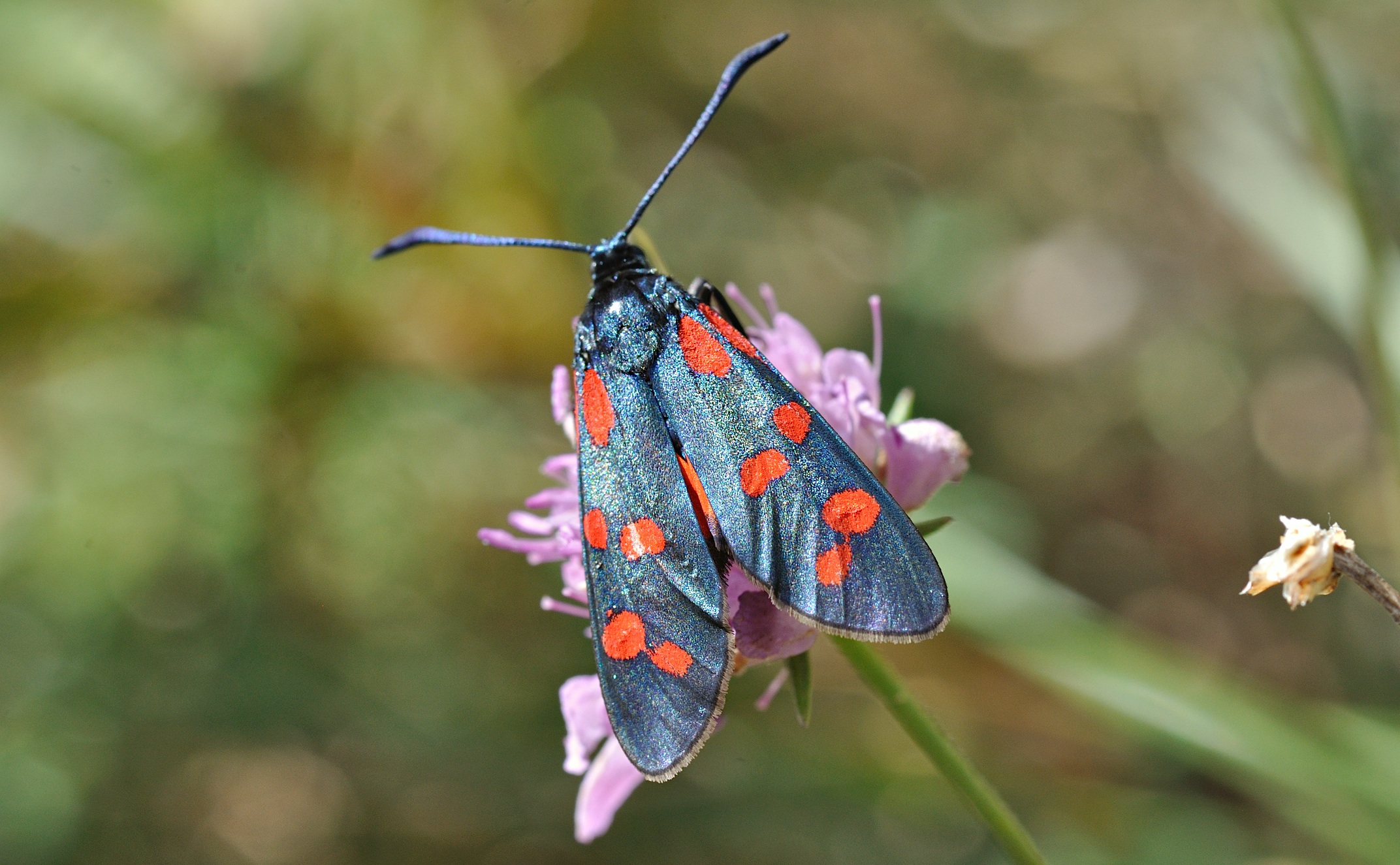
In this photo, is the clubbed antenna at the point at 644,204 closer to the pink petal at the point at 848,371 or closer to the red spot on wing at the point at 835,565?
the pink petal at the point at 848,371

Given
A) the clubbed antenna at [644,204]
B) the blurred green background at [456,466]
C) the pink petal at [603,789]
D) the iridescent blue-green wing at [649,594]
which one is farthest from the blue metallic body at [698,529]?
→ the blurred green background at [456,466]

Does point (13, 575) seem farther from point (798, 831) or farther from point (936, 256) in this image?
point (936, 256)

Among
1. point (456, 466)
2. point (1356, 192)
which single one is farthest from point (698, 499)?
point (456, 466)

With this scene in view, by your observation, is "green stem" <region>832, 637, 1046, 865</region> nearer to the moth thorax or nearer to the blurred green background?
the moth thorax

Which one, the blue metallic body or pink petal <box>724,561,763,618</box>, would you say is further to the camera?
pink petal <box>724,561,763,618</box>

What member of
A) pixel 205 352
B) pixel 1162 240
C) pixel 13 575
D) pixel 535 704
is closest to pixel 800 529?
pixel 535 704

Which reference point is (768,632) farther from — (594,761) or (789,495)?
(594,761)

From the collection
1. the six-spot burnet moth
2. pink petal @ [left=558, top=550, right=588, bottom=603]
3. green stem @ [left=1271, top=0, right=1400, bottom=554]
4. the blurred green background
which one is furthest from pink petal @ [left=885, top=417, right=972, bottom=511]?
the blurred green background
